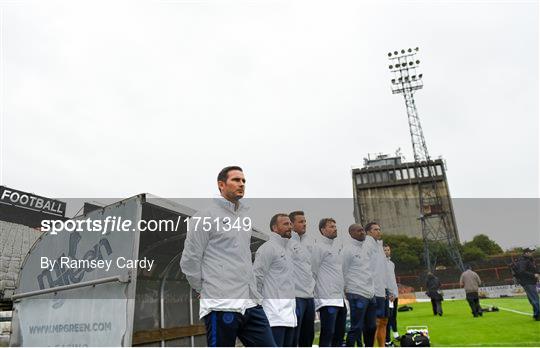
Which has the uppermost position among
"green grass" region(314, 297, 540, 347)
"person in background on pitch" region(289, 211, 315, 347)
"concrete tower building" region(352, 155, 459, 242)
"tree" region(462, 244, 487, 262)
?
"concrete tower building" region(352, 155, 459, 242)

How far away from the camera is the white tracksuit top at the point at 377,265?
776 centimetres

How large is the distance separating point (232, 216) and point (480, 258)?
195 feet

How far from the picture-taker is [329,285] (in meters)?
6.46

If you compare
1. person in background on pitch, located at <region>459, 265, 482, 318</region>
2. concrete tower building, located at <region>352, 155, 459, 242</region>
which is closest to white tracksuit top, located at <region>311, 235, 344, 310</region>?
person in background on pitch, located at <region>459, 265, 482, 318</region>

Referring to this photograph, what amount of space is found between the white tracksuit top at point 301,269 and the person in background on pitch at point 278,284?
0.45 metres

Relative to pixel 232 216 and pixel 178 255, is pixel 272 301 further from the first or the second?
pixel 178 255

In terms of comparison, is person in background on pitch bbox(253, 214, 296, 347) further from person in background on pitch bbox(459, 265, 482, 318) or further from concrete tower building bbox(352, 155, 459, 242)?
concrete tower building bbox(352, 155, 459, 242)

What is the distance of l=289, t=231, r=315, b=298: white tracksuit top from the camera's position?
19.8ft

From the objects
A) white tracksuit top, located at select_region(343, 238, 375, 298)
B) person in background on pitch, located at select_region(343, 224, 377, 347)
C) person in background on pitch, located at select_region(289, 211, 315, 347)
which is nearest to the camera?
person in background on pitch, located at select_region(289, 211, 315, 347)

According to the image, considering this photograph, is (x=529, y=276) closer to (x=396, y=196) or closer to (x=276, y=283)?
(x=276, y=283)

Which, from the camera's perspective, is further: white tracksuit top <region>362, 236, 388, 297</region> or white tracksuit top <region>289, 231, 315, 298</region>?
white tracksuit top <region>362, 236, 388, 297</region>

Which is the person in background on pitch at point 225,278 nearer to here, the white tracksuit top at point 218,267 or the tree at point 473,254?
the white tracksuit top at point 218,267

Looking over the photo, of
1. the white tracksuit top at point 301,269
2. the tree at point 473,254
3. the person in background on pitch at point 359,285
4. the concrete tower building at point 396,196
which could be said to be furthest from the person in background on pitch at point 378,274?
the concrete tower building at point 396,196

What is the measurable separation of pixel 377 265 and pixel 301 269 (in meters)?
2.32
